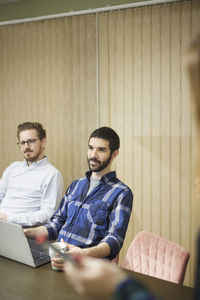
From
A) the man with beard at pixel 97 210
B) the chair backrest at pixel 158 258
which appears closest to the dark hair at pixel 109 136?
the man with beard at pixel 97 210

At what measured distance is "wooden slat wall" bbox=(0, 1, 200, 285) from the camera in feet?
9.23

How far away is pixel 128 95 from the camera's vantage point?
2.98 meters

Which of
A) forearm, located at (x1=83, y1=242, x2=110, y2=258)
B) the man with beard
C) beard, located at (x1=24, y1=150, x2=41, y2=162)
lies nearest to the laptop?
forearm, located at (x1=83, y1=242, x2=110, y2=258)

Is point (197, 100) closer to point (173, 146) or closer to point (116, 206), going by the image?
point (116, 206)

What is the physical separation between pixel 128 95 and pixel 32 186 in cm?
119

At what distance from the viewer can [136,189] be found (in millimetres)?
2963

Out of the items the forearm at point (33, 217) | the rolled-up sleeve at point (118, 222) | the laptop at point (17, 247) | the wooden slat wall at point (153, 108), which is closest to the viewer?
the laptop at point (17, 247)

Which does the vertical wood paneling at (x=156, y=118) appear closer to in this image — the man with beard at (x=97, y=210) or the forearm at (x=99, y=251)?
the man with beard at (x=97, y=210)

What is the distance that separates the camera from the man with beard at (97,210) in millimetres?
1869

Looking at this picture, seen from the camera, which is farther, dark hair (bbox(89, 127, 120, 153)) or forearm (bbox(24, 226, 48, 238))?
dark hair (bbox(89, 127, 120, 153))

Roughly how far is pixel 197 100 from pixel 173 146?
2.28 meters

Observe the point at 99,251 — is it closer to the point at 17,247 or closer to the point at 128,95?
the point at 17,247

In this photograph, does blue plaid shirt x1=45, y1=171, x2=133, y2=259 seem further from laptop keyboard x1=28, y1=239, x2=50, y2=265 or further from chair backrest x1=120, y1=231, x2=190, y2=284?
laptop keyboard x1=28, y1=239, x2=50, y2=265

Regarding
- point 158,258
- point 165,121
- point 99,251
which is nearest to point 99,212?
point 99,251
